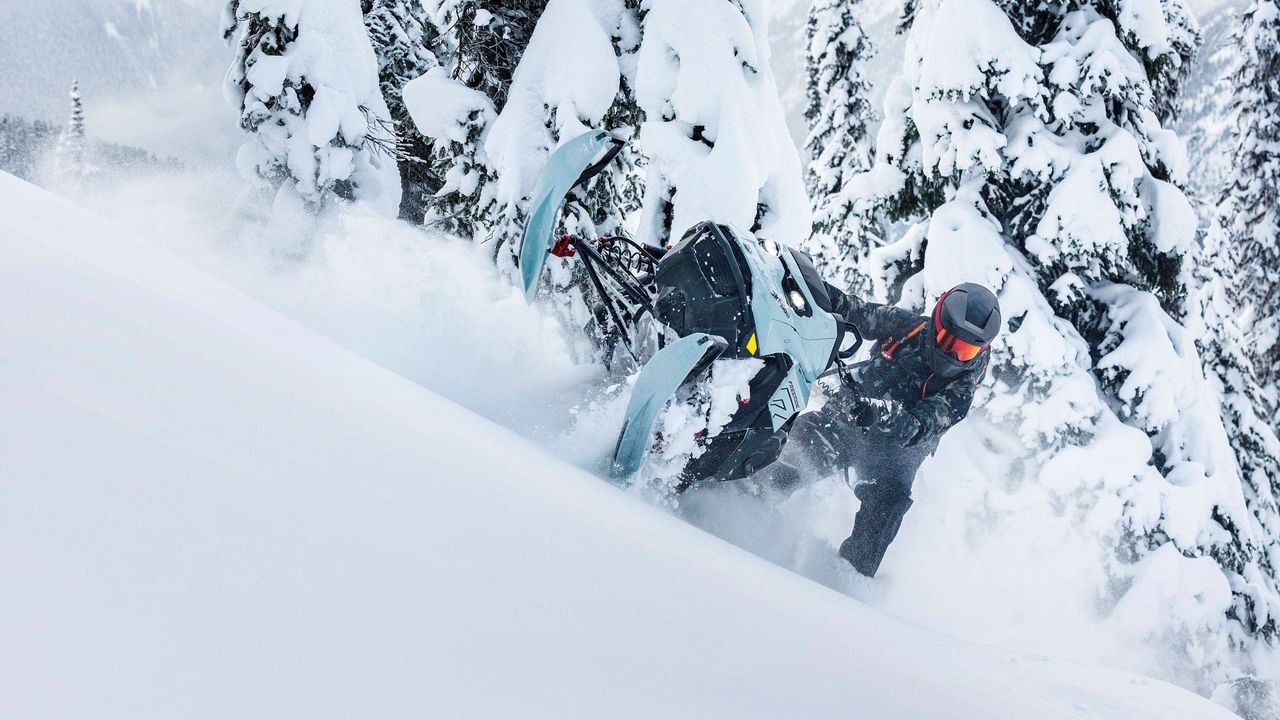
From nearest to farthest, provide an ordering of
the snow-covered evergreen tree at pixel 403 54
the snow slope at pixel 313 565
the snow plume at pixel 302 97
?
the snow slope at pixel 313 565, the snow plume at pixel 302 97, the snow-covered evergreen tree at pixel 403 54

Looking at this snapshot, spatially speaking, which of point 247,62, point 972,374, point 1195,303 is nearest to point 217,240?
point 247,62

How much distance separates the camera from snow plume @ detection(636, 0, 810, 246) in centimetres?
649

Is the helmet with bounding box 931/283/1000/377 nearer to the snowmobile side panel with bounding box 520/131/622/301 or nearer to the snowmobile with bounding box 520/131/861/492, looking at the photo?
the snowmobile with bounding box 520/131/861/492

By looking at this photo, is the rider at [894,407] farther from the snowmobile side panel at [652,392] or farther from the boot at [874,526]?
the snowmobile side panel at [652,392]

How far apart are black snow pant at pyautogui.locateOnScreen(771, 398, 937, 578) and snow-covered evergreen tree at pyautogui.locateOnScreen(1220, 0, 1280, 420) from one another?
11253mm

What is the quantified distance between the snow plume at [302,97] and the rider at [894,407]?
685 centimetres

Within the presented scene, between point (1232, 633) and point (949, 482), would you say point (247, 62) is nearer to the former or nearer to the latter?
point (949, 482)

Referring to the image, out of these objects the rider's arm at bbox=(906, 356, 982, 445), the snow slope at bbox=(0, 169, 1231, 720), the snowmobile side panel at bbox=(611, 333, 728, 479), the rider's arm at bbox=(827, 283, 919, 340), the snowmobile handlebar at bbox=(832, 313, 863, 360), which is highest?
the snow slope at bbox=(0, 169, 1231, 720)

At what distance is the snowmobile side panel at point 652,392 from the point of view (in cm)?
395

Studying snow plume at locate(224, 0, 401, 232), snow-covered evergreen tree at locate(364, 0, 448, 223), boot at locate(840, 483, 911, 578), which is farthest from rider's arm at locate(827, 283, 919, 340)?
snow-covered evergreen tree at locate(364, 0, 448, 223)

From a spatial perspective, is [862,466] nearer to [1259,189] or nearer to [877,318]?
[877,318]

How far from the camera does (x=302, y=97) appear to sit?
9242 millimetres

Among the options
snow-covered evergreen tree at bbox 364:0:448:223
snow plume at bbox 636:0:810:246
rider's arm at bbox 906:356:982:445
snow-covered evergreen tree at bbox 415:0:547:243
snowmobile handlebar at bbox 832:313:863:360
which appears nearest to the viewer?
snowmobile handlebar at bbox 832:313:863:360

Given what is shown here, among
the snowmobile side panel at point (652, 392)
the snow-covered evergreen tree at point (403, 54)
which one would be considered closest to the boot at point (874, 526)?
the snowmobile side panel at point (652, 392)
